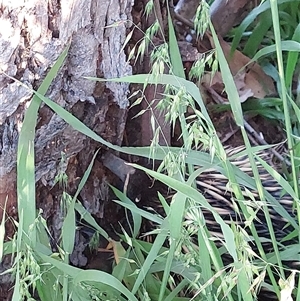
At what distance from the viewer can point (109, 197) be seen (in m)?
1.10

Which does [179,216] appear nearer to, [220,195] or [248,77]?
[220,195]

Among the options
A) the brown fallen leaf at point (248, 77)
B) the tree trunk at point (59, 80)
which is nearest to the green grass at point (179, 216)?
the tree trunk at point (59, 80)

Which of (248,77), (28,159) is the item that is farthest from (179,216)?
(248,77)

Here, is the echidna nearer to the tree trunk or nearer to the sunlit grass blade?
the tree trunk

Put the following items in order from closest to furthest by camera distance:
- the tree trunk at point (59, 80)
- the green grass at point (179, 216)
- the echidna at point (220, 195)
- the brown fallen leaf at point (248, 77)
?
the green grass at point (179, 216) → the tree trunk at point (59, 80) → the echidna at point (220, 195) → the brown fallen leaf at point (248, 77)

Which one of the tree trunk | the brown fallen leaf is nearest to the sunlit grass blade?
the tree trunk

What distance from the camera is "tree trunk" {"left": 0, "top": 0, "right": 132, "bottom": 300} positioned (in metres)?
0.79

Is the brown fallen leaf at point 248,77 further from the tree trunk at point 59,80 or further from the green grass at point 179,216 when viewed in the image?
the green grass at point 179,216

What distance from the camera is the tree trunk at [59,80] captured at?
0.79 metres

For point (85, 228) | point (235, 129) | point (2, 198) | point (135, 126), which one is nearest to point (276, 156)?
point (235, 129)

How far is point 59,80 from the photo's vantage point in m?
0.85

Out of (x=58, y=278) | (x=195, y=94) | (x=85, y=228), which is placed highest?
A: (x=195, y=94)

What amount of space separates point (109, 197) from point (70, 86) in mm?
294

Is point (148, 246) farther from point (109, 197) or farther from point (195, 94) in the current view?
point (195, 94)
